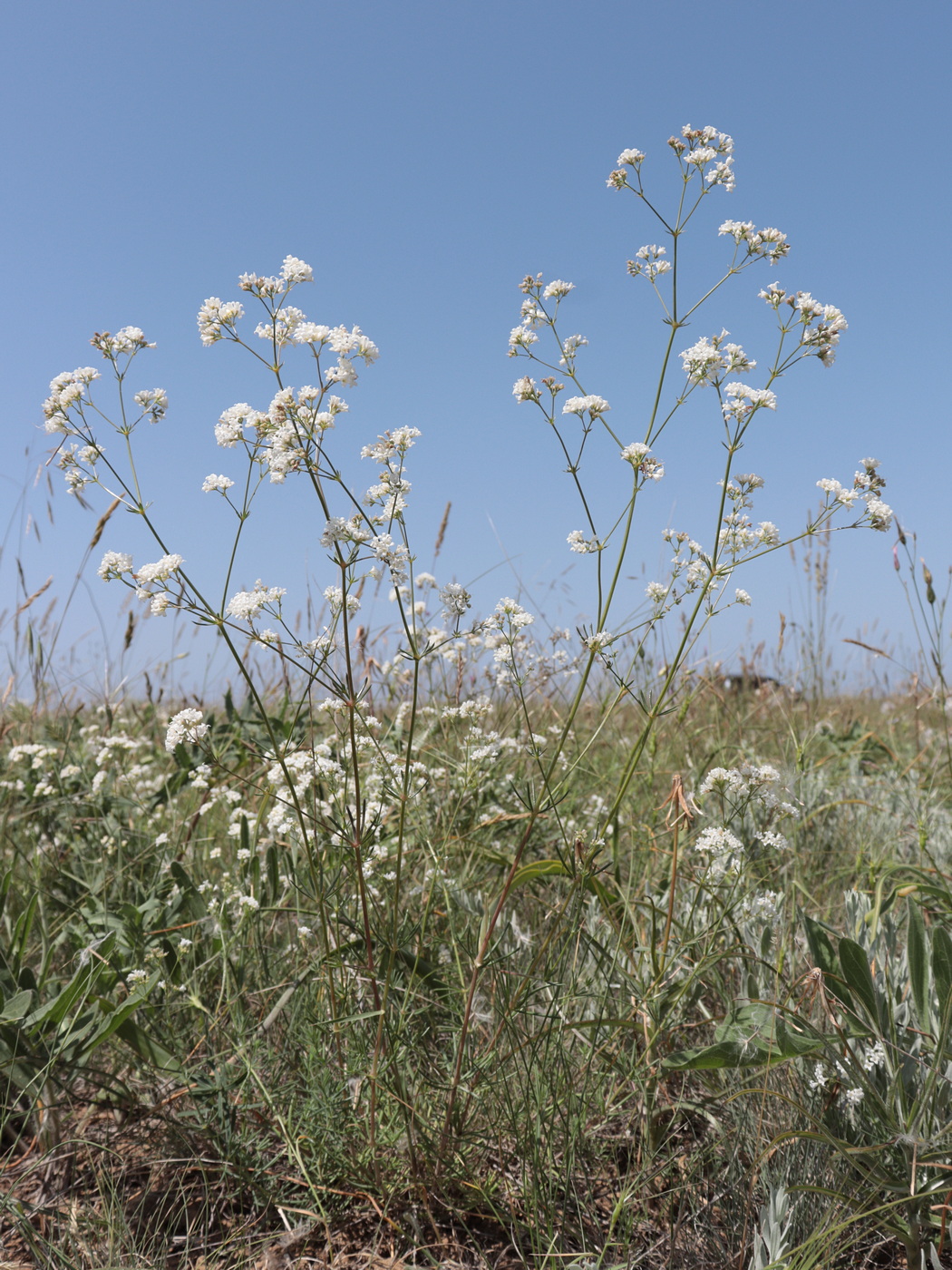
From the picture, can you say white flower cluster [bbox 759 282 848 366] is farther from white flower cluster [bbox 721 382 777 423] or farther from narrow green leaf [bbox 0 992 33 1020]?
narrow green leaf [bbox 0 992 33 1020]

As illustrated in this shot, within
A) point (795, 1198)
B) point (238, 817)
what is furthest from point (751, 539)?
point (238, 817)

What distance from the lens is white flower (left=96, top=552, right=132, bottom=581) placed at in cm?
173

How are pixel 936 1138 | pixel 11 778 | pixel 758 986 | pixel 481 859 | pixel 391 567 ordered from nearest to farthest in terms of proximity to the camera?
1. pixel 936 1138
2. pixel 391 567
3. pixel 758 986
4. pixel 481 859
5. pixel 11 778

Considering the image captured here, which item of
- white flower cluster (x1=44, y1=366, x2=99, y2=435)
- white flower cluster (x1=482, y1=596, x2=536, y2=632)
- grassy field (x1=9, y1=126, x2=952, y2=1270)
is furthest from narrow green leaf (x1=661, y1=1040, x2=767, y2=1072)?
white flower cluster (x1=44, y1=366, x2=99, y2=435)

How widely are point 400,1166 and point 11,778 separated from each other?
2713 millimetres

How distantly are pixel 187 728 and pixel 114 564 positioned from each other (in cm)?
37

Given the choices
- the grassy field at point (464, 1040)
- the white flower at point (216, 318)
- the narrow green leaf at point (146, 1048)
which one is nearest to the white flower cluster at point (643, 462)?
the grassy field at point (464, 1040)

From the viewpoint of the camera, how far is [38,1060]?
1.88 meters

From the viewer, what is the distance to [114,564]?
5.70ft

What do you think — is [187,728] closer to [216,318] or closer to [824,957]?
[216,318]

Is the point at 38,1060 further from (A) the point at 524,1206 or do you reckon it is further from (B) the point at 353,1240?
(A) the point at 524,1206

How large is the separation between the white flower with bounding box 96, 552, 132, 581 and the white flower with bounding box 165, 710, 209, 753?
1.03ft

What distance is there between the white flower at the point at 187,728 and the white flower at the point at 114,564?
313 mm

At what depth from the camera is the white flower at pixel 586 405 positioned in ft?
6.42
